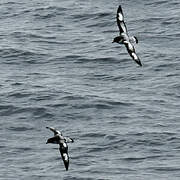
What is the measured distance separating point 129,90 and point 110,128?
16.7 ft

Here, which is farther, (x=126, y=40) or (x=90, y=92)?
(x=90, y=92)

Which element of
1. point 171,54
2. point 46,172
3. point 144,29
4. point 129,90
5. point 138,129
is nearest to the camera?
point 46,172

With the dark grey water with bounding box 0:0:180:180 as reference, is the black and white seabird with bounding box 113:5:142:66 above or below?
above

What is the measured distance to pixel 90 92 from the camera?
2429 inches

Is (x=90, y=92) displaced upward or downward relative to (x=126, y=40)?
downward

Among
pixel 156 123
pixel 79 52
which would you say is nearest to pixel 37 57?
pixel 79 52

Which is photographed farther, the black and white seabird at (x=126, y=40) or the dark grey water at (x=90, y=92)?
the dark grey water at (x=90, y=92)

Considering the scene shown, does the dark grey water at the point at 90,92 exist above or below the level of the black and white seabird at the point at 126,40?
below

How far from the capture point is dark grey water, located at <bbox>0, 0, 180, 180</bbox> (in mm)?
54250

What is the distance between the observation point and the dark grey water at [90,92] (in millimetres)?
54250

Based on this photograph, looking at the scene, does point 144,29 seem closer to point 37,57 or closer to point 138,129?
point 37,57

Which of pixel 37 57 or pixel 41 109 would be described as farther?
pixel 37 57

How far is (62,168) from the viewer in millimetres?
54031

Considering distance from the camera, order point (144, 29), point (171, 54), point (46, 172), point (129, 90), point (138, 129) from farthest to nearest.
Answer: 1. point (144, 29)
2. point (171, 54)
3. point (129, 90)
4. point (138, 129)
5. point (46, 172)
